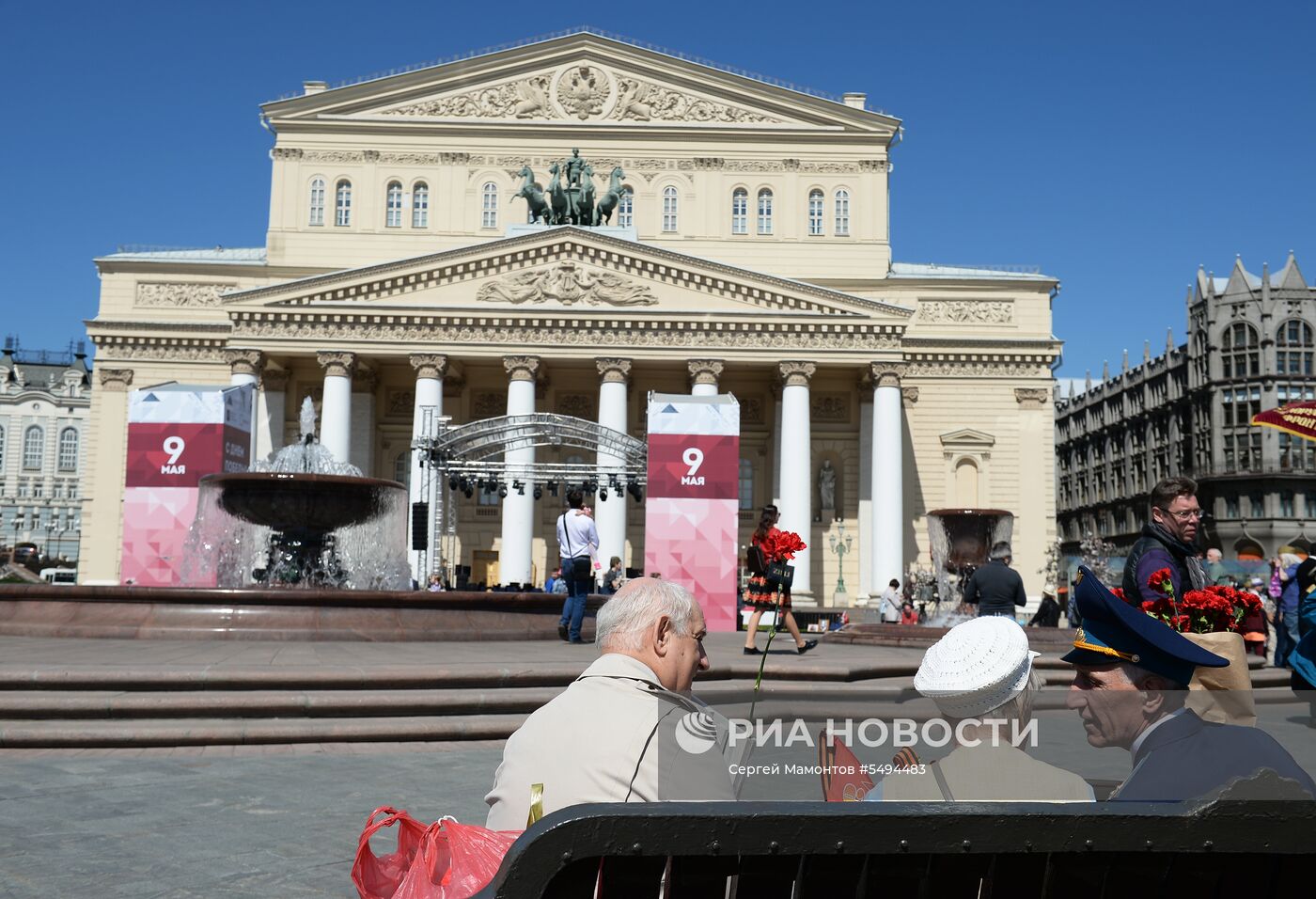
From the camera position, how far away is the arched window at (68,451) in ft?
335

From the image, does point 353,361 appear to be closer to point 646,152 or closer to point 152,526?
point 152,526

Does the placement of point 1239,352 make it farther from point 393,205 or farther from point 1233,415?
point 393,205

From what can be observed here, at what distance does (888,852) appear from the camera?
2010mm

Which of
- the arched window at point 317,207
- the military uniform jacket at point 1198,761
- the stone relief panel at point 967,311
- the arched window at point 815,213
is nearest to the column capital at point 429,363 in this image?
the arched window at point 317,207

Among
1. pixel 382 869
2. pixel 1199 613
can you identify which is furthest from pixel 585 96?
pixel 382 869

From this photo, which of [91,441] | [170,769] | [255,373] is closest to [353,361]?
[255,373]

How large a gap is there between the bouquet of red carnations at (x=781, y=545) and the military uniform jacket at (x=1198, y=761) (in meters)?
10.1

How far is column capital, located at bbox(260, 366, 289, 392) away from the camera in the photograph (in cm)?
4288

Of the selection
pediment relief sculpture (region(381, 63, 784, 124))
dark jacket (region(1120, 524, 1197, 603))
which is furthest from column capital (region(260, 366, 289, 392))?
dark jacket (region(1120, 524, 1197, 603))

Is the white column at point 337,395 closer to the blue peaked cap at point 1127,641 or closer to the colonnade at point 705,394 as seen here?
the colonnade at point 705,394

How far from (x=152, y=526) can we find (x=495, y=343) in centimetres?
1229

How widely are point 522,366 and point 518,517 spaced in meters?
4.99

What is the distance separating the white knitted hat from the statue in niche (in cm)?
4207

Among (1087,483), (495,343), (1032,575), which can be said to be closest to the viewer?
(495,343)
